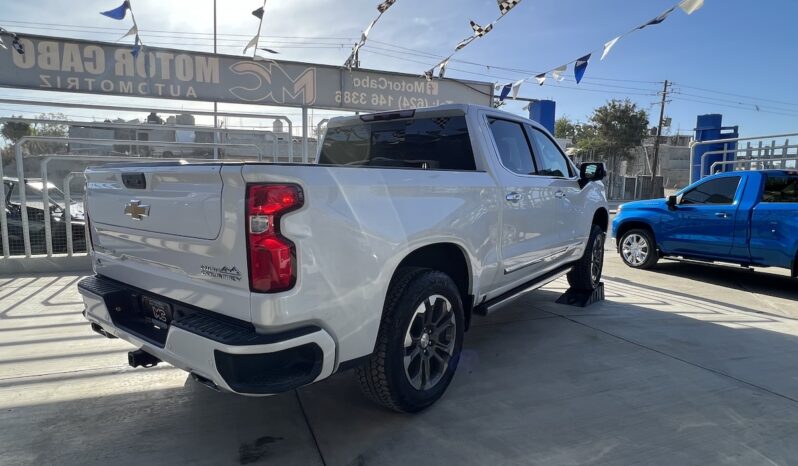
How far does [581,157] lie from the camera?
43812 millimetres

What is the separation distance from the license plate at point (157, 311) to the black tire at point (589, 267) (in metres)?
4.51

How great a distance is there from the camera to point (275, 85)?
27.9 feet

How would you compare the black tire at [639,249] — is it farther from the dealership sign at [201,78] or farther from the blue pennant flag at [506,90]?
the dealership sign at [201,78]

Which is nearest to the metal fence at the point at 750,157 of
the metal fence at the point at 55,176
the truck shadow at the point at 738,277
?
the truck shadow at the point at 738,277

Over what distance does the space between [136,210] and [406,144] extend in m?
2.18

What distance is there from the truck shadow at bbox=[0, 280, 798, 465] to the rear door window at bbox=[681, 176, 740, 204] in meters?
3.70

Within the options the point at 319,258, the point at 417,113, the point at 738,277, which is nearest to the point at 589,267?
the point at 417,113

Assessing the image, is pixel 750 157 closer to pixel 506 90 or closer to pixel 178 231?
pixel 506 90

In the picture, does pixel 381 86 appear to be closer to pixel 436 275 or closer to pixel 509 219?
pixel 509 219

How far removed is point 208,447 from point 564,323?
3.67m

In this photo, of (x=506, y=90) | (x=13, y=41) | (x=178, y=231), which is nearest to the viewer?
(x=178, y=231)

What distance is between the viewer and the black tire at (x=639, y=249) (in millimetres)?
8281

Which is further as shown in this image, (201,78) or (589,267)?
(201,78)

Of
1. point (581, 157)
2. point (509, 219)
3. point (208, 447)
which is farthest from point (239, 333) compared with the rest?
point (581, 157)
